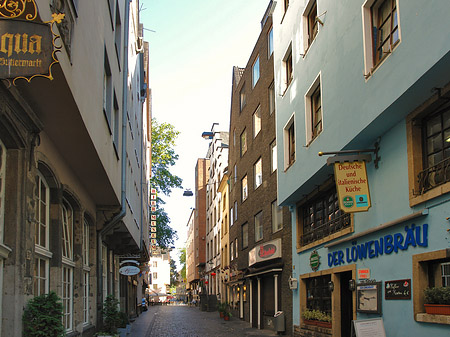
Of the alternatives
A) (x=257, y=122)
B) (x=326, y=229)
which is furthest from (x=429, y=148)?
(x=257, y=122)

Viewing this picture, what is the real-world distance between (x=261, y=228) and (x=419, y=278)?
52.9ft

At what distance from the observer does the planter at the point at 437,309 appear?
8.34 meters

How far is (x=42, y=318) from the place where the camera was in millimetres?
7469

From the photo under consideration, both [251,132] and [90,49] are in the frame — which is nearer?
[90,49]

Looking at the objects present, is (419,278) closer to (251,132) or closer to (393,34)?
(393,34)

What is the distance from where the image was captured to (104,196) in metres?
14.4

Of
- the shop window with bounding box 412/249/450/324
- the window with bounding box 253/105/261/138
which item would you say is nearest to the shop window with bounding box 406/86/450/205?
the shop window with bounding box 412/249/450/324

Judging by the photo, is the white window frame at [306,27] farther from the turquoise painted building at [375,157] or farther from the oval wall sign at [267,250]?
the oval wall sign at [267,250]

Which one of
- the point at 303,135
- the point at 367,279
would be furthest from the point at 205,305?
the point at 367,279

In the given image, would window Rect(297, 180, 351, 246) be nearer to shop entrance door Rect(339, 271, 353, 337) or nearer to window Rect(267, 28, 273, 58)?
shop entrance door Rect(339, 271, 353, 337)

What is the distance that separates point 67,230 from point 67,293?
4.44 feet

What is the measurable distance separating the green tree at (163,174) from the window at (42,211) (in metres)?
32.7

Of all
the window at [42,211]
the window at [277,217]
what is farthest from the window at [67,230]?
the window at [277,217]

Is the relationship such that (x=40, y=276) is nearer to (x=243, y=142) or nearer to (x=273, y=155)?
(x=273, y=155)
